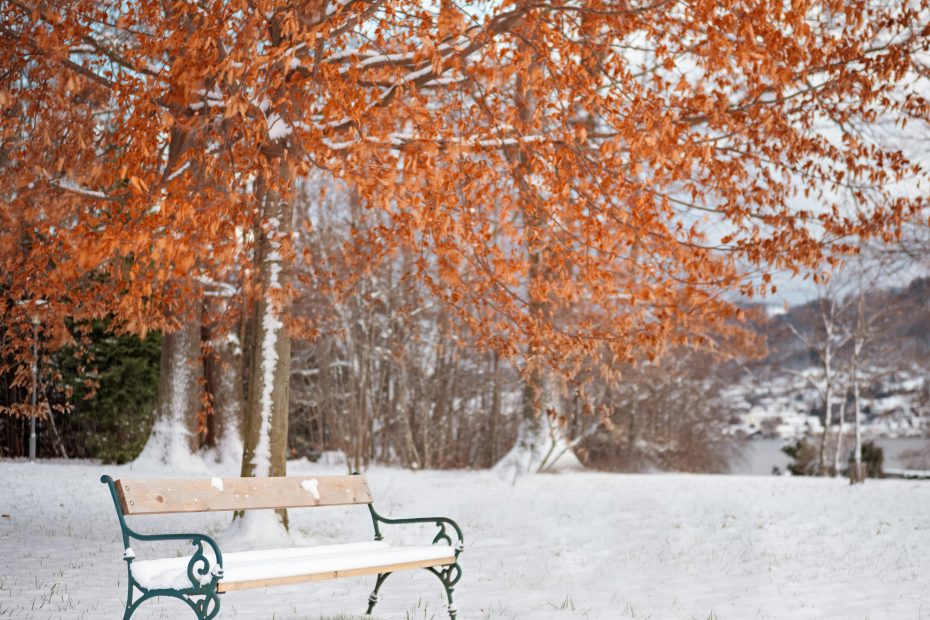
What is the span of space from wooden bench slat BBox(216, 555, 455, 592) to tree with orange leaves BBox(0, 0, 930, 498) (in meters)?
2.27

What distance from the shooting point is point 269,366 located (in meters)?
8.36

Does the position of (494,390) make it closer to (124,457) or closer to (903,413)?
(124,457)

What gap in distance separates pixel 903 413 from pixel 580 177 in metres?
28.9

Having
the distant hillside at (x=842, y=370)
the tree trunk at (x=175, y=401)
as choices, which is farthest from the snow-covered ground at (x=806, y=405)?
the tree trunk at (x=175, y=401)

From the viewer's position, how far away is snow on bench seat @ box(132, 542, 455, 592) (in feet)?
14.5

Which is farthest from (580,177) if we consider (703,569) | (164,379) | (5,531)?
(164,379)

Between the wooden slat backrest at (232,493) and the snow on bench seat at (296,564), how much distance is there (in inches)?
11.1

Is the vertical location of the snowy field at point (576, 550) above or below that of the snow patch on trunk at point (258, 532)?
below

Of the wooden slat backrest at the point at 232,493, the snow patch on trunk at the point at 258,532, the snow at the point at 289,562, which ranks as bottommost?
the snow patch on trunk at the point at 258,532

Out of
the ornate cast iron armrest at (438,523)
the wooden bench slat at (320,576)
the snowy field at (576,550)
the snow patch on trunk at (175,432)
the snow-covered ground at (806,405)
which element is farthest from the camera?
the snow-covered ground at (806,405)

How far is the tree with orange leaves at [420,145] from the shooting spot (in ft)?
21.9

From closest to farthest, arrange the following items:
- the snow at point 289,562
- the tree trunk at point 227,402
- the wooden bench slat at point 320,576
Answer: the wooden bench slat at point 320,576
the snow at point 289,562
the tree trunk at point 227,402

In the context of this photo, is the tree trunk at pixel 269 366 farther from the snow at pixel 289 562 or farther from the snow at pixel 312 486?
the snow at pixel 289 562

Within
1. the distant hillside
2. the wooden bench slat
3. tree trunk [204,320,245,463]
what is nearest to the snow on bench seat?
the wooden bench slat
